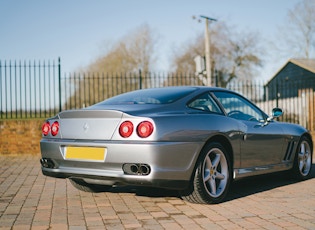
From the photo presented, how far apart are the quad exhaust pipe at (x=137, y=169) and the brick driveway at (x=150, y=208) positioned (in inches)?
16.2

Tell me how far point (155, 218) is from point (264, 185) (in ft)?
8.38

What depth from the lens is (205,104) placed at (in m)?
4.86

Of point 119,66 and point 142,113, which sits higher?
point 119,66

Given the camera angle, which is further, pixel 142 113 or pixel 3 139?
pixel 3 139

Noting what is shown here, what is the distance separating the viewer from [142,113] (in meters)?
4.16

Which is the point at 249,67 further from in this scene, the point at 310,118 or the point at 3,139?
the point at 3,139

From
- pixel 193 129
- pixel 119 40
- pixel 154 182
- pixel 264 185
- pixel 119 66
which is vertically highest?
pixel 119 40

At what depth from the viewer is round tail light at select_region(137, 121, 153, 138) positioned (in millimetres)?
3982

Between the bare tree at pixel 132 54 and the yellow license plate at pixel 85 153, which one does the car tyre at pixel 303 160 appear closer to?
the yellow license plate at pixel 85 153

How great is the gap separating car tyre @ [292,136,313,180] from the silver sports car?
96 cm

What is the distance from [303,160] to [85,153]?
3.69 m

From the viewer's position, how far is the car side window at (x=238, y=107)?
520cm

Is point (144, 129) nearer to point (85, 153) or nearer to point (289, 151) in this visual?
point (85, 153)

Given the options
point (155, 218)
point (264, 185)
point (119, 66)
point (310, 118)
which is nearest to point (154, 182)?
point (155, 218)
